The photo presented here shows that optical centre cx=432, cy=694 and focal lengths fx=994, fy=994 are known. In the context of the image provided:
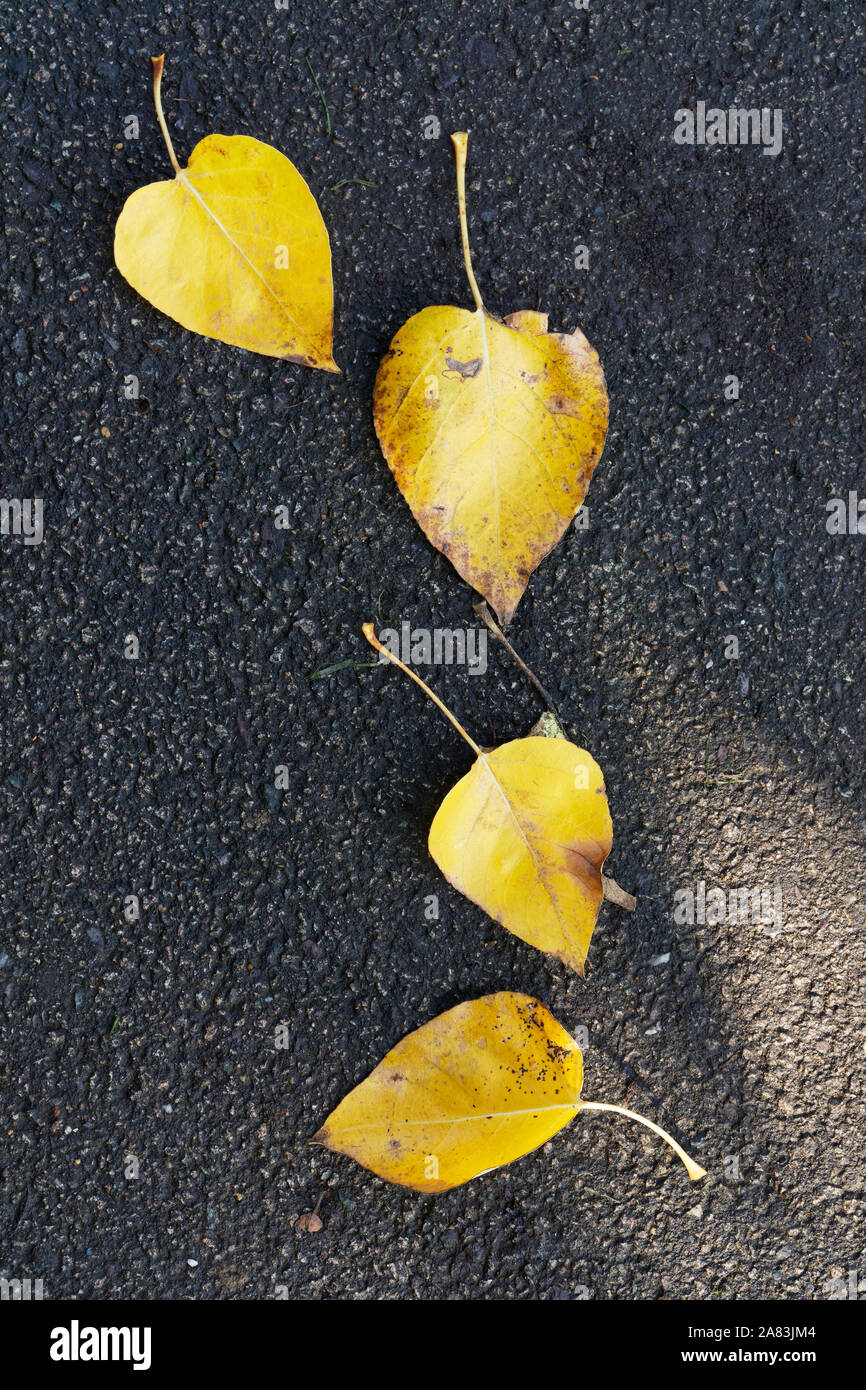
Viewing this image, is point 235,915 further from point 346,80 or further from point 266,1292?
point 346,80

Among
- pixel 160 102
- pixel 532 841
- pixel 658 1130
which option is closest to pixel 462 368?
pixel 160 102

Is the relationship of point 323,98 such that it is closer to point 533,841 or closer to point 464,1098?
point 533,841

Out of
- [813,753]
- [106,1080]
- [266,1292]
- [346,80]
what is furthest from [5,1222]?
[346,80]

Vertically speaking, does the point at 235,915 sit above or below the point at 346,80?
below

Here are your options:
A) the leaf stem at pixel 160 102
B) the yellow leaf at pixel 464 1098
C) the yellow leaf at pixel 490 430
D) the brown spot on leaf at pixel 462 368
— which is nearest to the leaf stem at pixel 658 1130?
the yellow leaf at pixel 464 1098

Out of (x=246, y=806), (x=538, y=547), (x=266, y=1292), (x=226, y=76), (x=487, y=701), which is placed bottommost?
(x=266, y=1292)

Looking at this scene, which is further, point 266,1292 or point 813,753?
point 813,753
